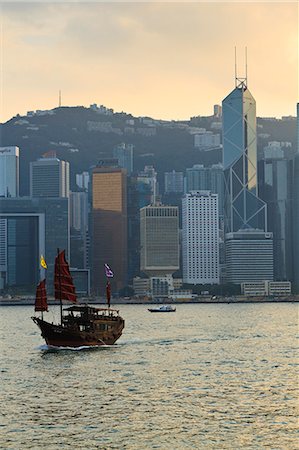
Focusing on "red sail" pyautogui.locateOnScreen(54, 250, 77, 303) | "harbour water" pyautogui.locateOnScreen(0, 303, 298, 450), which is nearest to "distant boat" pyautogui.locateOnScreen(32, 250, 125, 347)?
"red sail" pyautogui.locateOnScreen(54, 250, 77, 303)

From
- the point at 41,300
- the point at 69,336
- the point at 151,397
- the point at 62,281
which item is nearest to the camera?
the point at 151,397

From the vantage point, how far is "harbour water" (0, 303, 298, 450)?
4953 centimetres

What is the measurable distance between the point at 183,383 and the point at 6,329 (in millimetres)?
82216

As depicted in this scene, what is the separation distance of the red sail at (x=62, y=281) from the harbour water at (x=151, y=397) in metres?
7.42

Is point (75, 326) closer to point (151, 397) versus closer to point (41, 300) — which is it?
point (41, 300)

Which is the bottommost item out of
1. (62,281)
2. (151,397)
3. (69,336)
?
(151,397)

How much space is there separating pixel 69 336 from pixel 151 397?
38.9 metres

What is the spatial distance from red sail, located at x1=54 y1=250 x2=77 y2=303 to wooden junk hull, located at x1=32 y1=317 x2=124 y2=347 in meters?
7.04

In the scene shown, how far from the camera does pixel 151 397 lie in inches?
2462

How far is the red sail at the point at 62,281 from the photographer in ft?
357

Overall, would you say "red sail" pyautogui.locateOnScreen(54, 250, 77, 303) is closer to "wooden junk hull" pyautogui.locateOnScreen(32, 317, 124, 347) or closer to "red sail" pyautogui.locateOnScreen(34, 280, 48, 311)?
"red sail" pyautogui.locateOnScreen(34, 280, 48, 311)

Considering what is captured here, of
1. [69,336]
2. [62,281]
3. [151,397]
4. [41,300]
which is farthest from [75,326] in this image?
[151,397]

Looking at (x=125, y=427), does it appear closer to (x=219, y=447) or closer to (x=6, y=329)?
(x=219, y=447)

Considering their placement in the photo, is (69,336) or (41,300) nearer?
(69,336)
